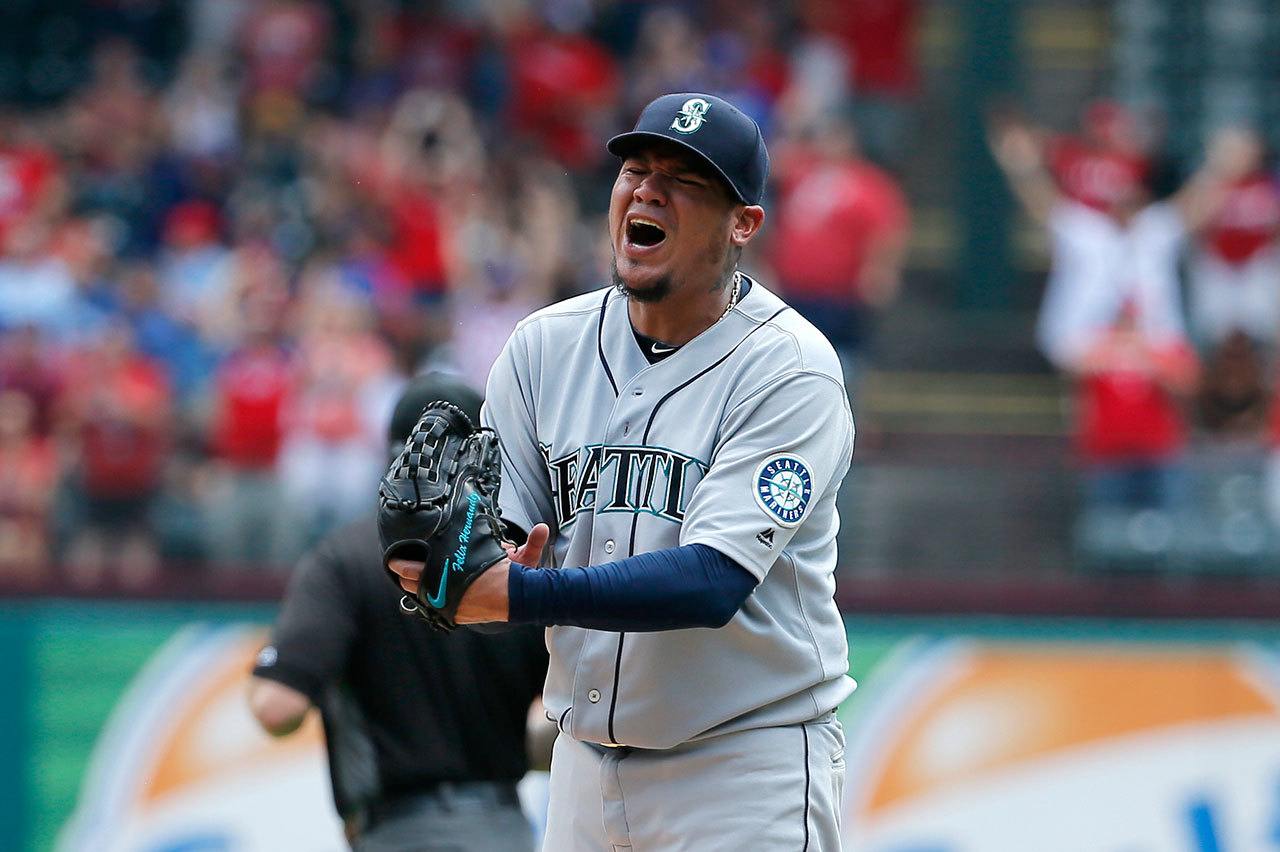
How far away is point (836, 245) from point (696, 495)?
24.7ft

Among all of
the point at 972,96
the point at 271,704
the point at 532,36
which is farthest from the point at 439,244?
the point at 271,704

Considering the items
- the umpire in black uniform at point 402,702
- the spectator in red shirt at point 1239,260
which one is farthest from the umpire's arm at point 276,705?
the spectator in red shirt at point 1239,260

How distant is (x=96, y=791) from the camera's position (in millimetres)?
7008

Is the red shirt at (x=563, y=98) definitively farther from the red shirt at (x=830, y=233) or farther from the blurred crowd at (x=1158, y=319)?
the blurred crowd at (x=1158, y=319)

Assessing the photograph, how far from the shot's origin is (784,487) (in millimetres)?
3141

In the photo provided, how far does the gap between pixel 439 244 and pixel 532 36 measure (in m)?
2.72

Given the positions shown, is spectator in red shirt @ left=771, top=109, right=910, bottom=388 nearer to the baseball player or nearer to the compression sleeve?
the baseball player

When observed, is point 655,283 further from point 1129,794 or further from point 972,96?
point 972,96

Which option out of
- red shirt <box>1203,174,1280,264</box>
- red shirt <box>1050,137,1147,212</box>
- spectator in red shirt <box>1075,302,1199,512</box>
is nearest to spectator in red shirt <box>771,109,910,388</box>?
spectator in red shirt <box>1075,302,1199,512</box>

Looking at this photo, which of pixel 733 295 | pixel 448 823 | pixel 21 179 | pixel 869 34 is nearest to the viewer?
pixel 733 295

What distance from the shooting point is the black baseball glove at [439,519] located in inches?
115

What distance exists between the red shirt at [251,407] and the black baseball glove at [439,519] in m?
5.82

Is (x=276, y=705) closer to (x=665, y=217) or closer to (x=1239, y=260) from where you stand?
(x=665, y=217)

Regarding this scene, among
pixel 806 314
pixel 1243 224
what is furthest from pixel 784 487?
pixel 1243 224
